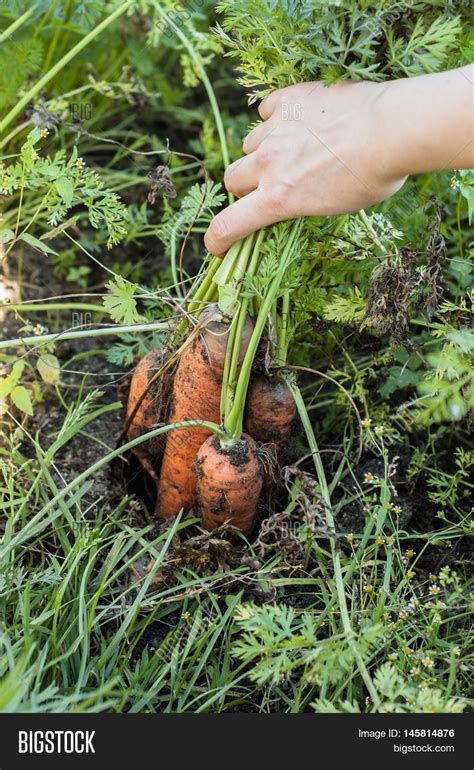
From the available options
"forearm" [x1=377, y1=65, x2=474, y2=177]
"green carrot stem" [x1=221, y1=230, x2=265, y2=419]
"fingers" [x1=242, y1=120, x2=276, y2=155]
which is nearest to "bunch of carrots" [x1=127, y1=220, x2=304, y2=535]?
"green carrot stem" [x1=221, y1=230, x2=265, y2=419]

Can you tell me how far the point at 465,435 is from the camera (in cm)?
180

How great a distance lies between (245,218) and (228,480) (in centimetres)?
48

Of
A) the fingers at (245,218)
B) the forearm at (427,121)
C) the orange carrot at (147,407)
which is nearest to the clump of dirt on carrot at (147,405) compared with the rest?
the orange carrot at (147,407)

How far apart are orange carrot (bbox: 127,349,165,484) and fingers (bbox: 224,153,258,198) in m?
0.40

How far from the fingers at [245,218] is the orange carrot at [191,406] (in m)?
0.17

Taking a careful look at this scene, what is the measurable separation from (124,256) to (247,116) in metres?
0.75

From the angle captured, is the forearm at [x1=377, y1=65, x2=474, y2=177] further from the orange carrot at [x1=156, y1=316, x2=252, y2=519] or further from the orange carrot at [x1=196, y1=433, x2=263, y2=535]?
the orange carrot at [x1=196, y1=433, x2=263, y2=535]

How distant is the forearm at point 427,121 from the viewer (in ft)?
3.59

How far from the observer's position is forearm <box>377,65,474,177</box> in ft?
3.59

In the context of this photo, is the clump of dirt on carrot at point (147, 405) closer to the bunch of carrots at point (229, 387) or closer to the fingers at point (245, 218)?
the bunch of carrots at point (229, 387)

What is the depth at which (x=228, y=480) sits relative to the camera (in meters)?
1.43

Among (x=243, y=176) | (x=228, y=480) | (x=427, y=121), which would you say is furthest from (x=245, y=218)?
(x=228, y=480)

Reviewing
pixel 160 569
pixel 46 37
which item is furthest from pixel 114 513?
pixel 46 37

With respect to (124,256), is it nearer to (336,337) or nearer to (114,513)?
(336,337)
